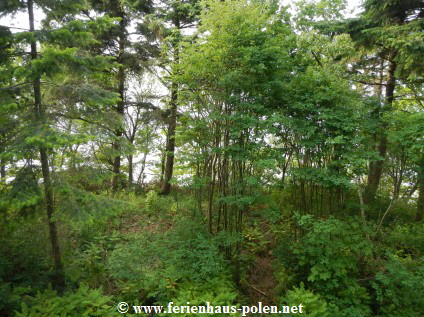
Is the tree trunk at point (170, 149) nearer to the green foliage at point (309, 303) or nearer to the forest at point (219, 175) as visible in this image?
the forest at point (219, 175)

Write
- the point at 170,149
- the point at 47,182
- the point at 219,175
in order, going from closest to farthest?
the point at 47,182 < the point at 219,175 < the point at 170,149

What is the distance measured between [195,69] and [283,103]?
6.68 feet

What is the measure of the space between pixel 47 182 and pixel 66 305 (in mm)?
2019

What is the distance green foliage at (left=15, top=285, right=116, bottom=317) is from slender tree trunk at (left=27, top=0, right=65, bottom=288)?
1.32 ft

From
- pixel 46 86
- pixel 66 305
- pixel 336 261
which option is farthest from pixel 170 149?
pixel 336 261

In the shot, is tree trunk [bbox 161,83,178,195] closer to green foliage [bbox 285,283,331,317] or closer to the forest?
the forest

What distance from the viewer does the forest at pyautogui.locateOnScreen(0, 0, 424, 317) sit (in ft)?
14.2

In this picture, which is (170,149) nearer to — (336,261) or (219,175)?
(219,175)

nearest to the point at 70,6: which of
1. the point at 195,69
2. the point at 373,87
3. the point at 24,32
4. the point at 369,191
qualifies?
the point at 24,32

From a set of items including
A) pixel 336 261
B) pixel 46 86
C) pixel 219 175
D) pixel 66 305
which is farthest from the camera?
pixel 219 175

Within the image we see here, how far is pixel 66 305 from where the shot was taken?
13.9 ft

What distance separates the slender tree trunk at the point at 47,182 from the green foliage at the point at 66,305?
40cm

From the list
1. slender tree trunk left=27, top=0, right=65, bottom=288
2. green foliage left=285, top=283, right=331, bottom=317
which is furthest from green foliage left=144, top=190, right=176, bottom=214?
green foliage left=285, top=283, right=331, bottom=317

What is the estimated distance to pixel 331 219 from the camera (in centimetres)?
523
